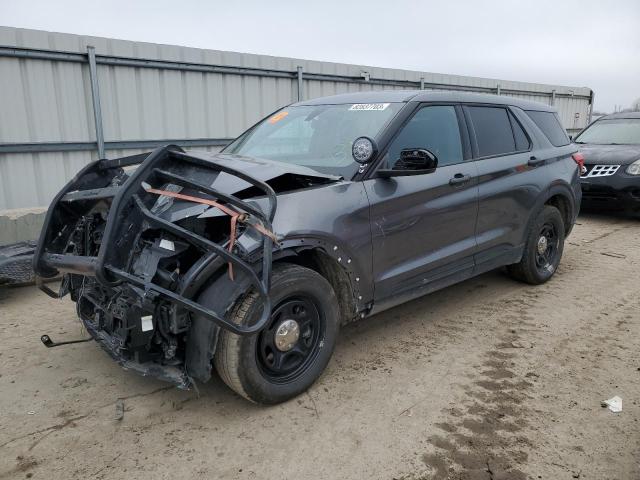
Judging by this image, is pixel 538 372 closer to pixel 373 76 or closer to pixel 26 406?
pixel 26 406

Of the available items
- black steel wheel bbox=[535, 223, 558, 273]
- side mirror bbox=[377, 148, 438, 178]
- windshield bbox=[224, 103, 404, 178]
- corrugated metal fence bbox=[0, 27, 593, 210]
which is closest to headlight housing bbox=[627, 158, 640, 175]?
black steel wheel bbox=[535, 223, 558, 273]

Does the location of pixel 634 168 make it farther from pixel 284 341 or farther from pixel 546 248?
pixel 284 341

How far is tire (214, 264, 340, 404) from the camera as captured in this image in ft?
9.05

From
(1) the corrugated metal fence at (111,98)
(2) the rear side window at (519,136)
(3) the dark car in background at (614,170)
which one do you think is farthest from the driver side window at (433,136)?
(3) the dark car in background at (614,170)

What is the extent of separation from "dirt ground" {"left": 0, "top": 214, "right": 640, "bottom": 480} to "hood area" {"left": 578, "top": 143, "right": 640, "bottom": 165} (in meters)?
4.97

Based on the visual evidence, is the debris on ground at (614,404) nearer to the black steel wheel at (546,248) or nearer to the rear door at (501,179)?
the rear door at (501,179)

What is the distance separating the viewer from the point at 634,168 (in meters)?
8.29

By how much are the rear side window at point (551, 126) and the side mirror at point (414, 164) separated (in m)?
2.25

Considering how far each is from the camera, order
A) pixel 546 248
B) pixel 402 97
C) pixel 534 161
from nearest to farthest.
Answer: pixel 402 97 < pixel 534 161 < pixel 546 248

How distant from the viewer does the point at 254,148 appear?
4.08 m

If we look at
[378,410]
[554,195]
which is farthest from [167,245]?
[554,195]

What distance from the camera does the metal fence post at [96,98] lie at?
627 centimetres

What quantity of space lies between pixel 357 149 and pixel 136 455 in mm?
2167

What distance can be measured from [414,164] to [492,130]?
1498 millimetres
